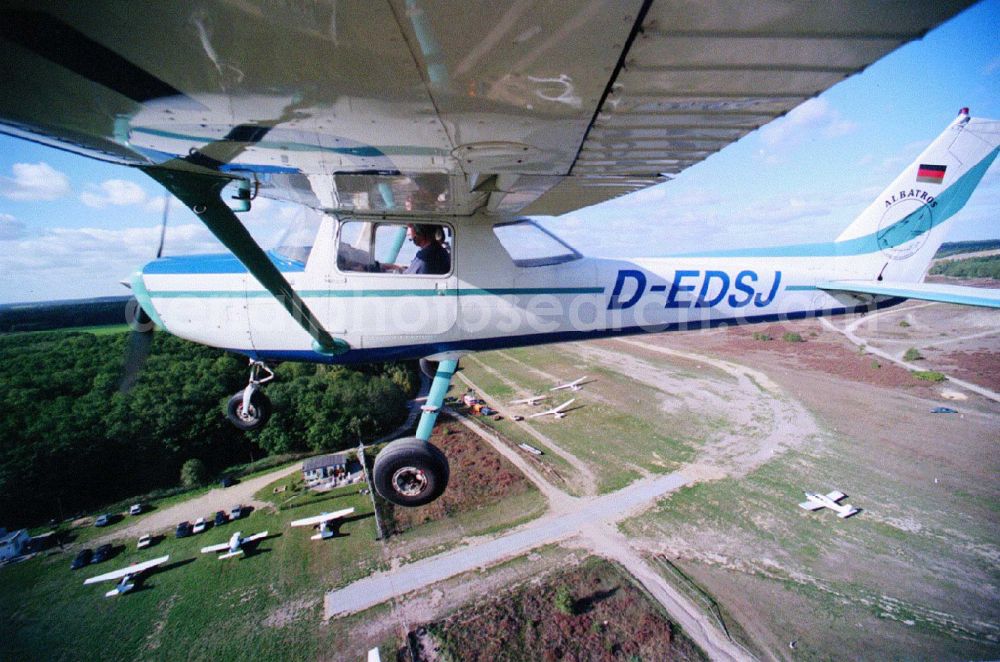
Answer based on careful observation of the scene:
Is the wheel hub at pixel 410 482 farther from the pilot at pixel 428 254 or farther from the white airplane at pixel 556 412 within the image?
the white airplane at pixel 556 412

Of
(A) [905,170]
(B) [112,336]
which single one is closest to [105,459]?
(B) [112,336]

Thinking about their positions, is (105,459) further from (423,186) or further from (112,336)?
(423,186)

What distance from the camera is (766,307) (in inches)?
231

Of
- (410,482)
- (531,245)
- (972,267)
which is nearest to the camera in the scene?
(410,482)

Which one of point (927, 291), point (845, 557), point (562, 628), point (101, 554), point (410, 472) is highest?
point (927, 291)

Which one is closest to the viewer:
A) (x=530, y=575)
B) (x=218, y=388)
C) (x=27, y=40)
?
(x=27, y=40)

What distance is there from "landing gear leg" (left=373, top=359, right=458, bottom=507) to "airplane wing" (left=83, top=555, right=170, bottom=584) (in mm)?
15629

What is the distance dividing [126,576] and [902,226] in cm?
2329

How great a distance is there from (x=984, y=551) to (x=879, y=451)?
20.4 feet

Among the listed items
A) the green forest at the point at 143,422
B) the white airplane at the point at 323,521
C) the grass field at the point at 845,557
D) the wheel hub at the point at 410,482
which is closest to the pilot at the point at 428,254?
the wheel hub at the point at 410,482

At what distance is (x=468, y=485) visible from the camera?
1568 cm

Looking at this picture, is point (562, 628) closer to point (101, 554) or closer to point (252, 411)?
point (252, 411)

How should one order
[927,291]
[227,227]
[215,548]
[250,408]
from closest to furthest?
[227,227] < [927,291] < [250,408] < [215,548]

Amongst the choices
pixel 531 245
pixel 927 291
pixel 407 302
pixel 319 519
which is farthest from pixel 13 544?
pixel 927 291
